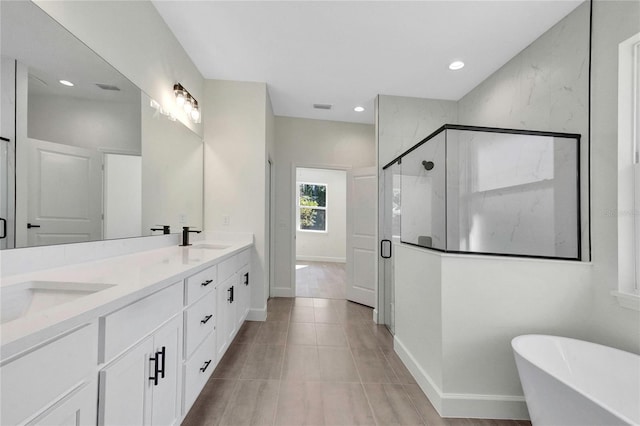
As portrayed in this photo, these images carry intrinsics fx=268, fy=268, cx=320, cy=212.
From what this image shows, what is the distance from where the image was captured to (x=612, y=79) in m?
1.66

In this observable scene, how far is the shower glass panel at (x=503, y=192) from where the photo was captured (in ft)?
5.93

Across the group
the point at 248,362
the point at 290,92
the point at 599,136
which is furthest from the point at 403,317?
the point at 290,92

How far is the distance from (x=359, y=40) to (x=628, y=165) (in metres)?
2.08

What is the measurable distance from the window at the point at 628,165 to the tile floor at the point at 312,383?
1.15 meters

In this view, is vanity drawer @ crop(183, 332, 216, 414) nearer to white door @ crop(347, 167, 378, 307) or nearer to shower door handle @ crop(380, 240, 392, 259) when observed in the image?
shower door handle @ crop(380, 240, 392, 259)

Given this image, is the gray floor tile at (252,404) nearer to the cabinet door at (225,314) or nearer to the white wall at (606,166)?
the cabinet door at (225,314)

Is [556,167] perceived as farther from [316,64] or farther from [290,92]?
[290,92]

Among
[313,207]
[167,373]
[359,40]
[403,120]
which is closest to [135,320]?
[167,373]

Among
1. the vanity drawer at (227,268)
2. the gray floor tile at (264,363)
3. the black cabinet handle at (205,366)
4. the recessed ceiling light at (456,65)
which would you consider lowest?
the gray floor tile at (264,363)

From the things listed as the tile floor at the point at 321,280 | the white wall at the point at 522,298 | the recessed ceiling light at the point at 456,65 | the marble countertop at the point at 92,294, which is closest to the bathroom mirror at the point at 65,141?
the marble countertop at the point at 92,294

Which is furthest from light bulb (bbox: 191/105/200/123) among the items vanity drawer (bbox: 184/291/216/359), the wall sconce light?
vanity drawer (bbox: 184/291/216/359)

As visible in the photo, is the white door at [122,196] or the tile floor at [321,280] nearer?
the white door at [122,196]

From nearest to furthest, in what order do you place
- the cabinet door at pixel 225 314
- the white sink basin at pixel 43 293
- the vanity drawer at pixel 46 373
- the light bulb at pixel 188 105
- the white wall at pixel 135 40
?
the vanity drawer at pixel 46 373 < the white sink basin at pixel 43 293 < the white wall at pixel 135 40 < the cabinet door at pixel 225 314 < the light bulb at pixel 188 105

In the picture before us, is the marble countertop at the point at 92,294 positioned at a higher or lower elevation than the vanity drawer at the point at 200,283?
higher
